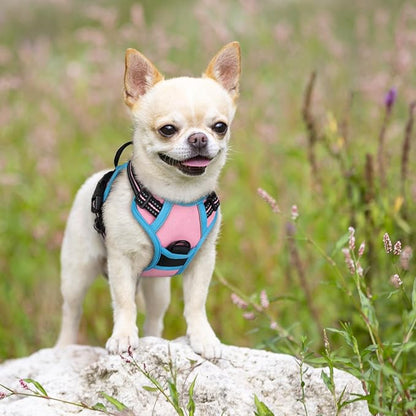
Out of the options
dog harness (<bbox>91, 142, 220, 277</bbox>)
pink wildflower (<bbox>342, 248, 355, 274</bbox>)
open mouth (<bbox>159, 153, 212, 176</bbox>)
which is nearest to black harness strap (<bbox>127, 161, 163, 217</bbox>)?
dog harness (<bbox>91, 142, 220, 277</bbox>)

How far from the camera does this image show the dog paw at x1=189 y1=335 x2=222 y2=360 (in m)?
2.82

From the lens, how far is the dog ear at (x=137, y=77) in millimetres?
2848

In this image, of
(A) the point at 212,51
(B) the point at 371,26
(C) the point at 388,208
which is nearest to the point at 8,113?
(A) the point at 212,51

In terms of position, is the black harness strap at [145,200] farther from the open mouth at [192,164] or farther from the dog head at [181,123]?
the open mouth at [192,164]

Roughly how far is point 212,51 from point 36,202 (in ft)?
7.09

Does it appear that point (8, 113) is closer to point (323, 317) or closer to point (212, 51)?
point (212, 51)

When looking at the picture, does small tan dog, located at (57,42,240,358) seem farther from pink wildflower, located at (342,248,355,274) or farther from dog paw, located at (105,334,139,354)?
pink wildflower, located at (342,248,355,274)

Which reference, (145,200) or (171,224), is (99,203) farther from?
(171,224)

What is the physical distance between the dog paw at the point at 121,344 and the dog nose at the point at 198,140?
0.84m

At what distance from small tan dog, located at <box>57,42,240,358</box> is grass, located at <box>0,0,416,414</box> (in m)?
0.31

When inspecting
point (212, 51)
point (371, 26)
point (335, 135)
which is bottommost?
point (335, 135)

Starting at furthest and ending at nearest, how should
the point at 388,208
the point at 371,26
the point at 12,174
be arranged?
1. the point at 371,26
2. the point at 12,174
3. the point at 388,208

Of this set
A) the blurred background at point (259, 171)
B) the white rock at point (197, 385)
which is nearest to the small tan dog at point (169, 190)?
the white rock at point (197, 385)

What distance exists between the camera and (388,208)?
357 cm
